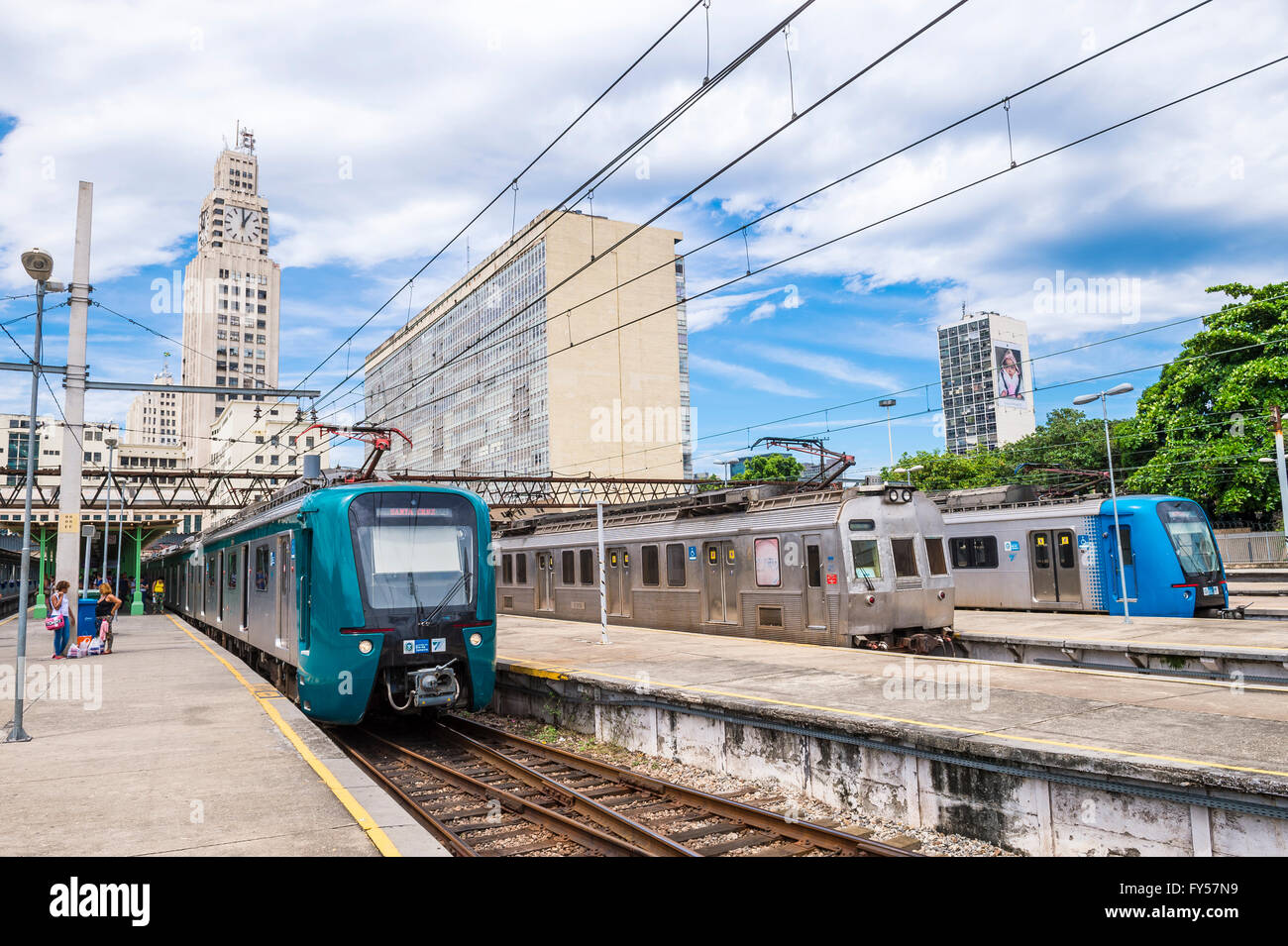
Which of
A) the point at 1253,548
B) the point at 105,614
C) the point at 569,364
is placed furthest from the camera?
the point at 569,364

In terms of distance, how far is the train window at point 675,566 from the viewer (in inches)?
756

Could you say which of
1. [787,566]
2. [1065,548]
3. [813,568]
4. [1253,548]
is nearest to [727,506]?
[787,566]

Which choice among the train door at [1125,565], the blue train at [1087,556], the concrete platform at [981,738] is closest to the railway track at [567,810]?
the concrete platform at [981,738]

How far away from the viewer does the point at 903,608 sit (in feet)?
49.9

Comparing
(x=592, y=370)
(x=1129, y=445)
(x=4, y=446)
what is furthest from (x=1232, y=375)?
(x=4, y=446)

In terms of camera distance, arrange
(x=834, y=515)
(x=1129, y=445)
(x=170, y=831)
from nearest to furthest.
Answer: (x=170, y=831)
(x=834, y=515)
(x=1129, y=445)

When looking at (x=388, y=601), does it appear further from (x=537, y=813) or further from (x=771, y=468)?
(x=771, y=468)

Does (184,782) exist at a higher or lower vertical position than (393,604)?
lower

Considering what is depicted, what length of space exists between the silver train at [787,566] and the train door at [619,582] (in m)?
0.03

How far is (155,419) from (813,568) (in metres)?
188

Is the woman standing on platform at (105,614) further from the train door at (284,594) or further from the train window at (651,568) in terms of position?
the train window at (651,568)

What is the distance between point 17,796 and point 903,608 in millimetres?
12718

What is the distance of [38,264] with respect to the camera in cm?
1107
